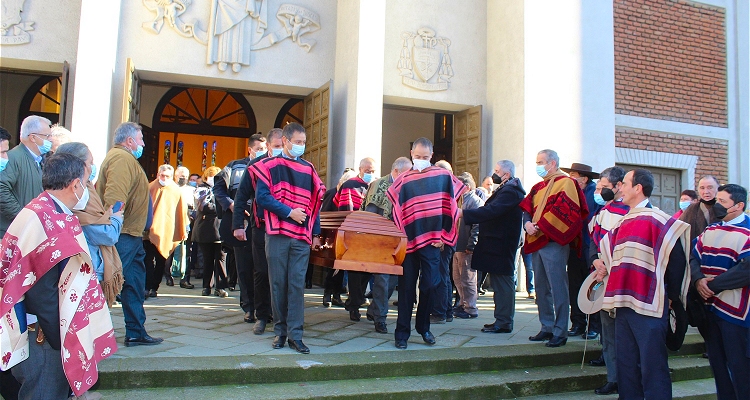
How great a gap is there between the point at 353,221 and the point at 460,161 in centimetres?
692

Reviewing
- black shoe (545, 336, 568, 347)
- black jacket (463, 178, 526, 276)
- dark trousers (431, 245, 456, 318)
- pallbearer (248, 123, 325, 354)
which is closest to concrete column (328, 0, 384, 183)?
dark trousers (431, 245, 456, 318)

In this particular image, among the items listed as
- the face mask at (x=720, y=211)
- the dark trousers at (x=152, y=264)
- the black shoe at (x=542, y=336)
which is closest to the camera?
the face mask at (x=720, y=211)

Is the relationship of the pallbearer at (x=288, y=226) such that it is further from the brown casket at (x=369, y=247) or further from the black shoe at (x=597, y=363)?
the black shoe at (x=597, y=363)

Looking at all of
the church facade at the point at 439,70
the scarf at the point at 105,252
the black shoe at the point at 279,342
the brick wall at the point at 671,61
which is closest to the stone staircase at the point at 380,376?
the black shoe at the point at 279,342

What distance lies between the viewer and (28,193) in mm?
4445

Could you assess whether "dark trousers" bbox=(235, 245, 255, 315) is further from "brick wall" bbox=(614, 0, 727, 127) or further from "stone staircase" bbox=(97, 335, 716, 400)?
"brick wall" bbox=(614, 0, 727, 127)

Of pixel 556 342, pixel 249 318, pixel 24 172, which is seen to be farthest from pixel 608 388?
pixel 24 172

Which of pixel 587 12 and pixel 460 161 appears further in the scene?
pixel 460 161

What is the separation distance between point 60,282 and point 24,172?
1.92 metres

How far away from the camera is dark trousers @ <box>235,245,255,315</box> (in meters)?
6.04

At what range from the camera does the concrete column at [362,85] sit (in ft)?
31.6

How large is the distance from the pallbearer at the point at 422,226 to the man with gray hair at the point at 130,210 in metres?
2.10

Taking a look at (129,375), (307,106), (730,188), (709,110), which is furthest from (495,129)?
(129,375)

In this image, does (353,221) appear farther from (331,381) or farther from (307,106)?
(307,106)
